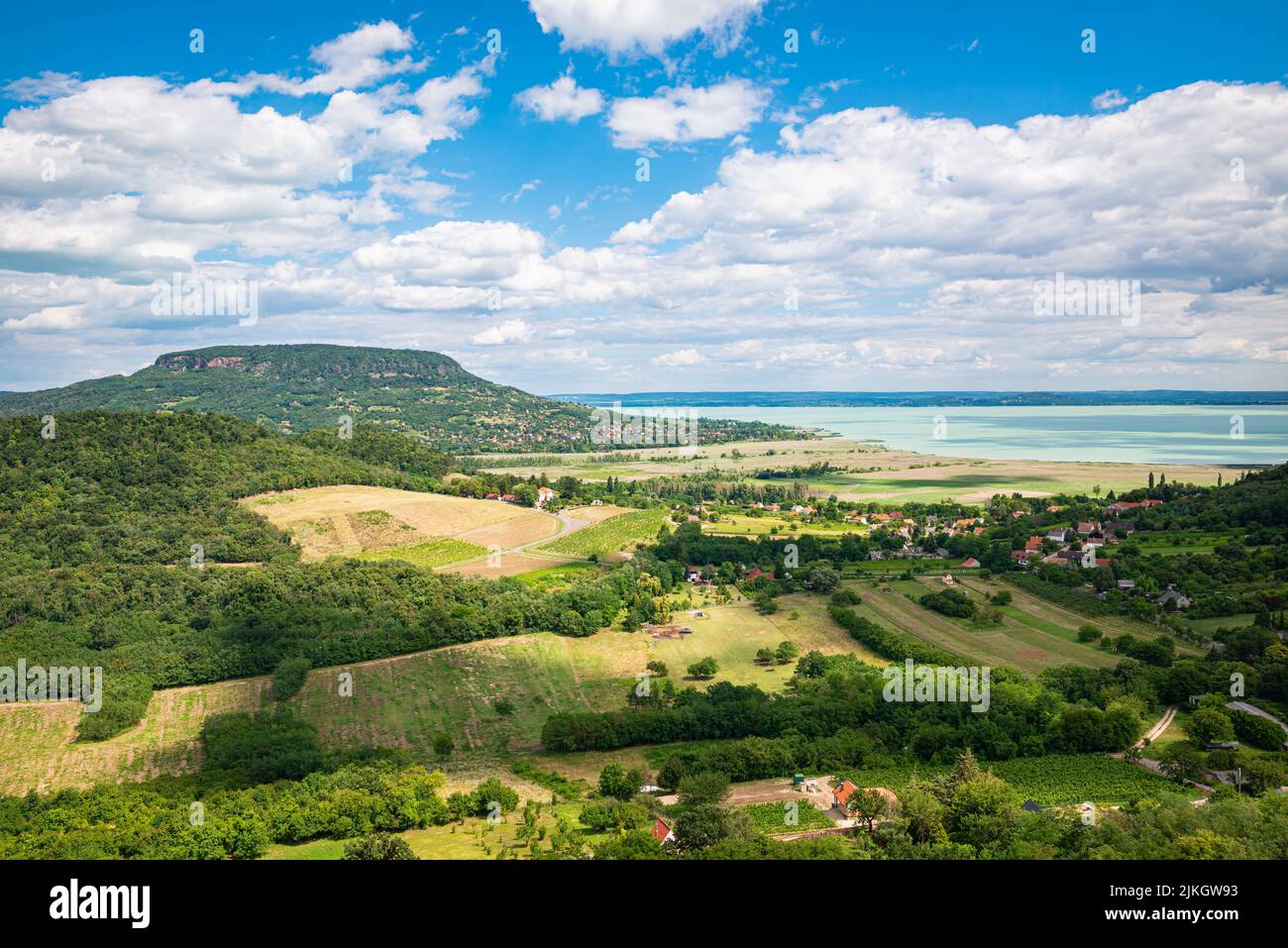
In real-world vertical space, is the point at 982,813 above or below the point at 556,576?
below

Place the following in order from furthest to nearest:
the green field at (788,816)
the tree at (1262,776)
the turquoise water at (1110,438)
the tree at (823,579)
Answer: the turquoise water at (1110,438), the tree at (823,579), the tree at (1262,776), the green field at (788,816)

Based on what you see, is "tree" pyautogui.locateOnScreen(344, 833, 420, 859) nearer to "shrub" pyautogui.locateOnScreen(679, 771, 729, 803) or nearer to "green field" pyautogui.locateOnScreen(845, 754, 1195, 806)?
"shrub" pyautogui.locateOnScreen(679, 771, 729, 803)

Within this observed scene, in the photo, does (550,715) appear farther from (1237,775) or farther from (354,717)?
(1237,775)

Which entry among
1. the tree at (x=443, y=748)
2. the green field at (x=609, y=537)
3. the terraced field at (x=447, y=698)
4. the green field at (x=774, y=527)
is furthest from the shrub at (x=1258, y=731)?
the green field at (x=609, y=537)

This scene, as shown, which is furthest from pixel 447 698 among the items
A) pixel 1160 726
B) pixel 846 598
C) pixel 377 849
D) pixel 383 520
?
pixel 383 520

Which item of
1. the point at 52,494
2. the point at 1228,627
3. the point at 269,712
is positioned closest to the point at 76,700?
the point at 269,712

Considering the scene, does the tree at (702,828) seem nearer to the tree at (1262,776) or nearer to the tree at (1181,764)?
the tree at (1181,764)

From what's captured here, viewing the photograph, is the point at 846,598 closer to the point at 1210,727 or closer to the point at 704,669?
the point at 704,669
